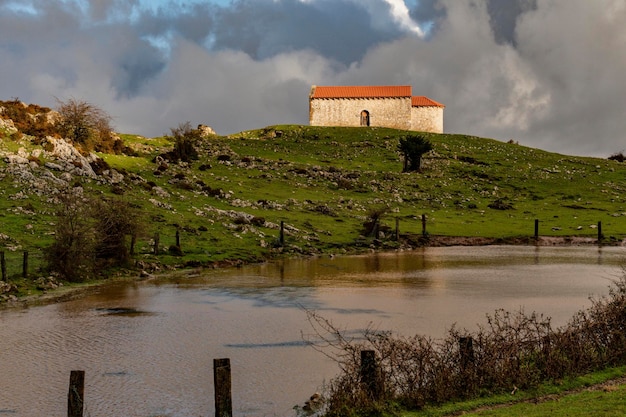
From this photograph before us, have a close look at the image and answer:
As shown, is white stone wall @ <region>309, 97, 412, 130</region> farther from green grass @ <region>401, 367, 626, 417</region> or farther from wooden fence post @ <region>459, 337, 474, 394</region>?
wooden fence post @ <region>459, 337, 474, 394</region>

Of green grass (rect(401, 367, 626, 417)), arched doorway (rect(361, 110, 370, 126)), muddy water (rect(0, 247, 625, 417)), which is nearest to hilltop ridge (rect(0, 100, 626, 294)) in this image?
muddy water (rect(0, 247, 625, 417))

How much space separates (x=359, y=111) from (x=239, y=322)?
140 meters

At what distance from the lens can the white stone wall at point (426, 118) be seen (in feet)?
543

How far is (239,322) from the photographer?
92.1 ft

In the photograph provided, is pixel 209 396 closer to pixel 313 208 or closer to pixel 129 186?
pixel 129 186

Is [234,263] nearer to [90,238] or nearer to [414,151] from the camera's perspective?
[90,238]

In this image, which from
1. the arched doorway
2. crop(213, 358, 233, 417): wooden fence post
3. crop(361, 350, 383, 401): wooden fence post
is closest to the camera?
crop(213, 358, 233, 417): wooden fence post

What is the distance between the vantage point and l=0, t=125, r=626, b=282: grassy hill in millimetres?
56062

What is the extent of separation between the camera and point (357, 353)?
17141 millimetres

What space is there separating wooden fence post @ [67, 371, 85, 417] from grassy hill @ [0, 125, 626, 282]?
30.3 m

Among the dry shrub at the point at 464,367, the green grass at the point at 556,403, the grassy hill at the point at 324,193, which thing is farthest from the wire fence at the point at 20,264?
the green grass at the point at 556,403

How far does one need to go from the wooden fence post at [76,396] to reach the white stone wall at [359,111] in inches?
5931

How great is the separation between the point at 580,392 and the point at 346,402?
5985 millimetres

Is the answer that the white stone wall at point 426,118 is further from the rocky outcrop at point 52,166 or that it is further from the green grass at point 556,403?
the green grass at point 556,403
